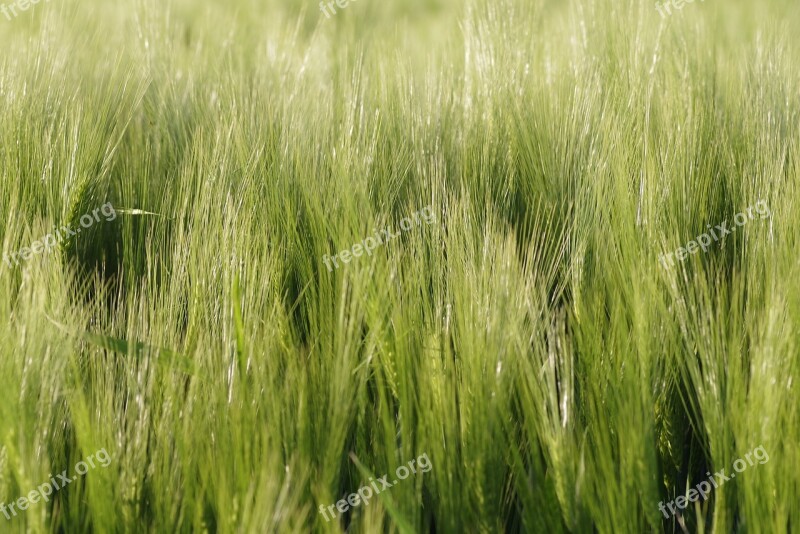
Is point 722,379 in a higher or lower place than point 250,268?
lower

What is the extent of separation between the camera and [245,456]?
3.05 ft

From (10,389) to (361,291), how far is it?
Answer: 17.7 inches

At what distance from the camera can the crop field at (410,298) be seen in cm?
98

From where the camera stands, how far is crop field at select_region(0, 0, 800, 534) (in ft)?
3.21

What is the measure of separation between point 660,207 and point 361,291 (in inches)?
22.5

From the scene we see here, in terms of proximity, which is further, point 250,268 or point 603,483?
point 250,268

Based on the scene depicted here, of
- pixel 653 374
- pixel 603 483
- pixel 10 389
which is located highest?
pixel 10 389

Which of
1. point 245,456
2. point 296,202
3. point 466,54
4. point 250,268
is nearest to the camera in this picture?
point 245,456

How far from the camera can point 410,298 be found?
1.16m

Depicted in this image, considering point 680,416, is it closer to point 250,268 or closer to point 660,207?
point 660,207

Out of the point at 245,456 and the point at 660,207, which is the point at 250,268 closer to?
the point at 245,456

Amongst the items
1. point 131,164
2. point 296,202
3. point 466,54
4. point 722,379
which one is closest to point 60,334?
point 296,202

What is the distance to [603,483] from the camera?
1016mm

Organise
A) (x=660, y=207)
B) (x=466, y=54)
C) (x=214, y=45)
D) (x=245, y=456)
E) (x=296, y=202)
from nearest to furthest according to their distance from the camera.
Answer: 1. (x=245, y=456)
2. (x=660, y=207)
3. (x=296, y=202)
4. (x=466, y=54)
5. (x=214, y=45)
